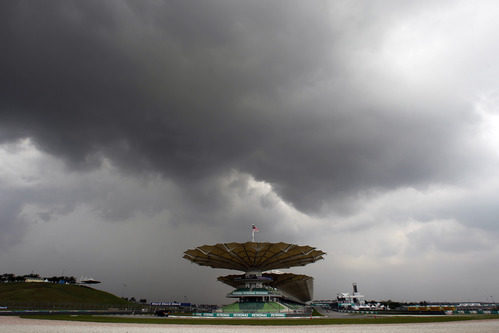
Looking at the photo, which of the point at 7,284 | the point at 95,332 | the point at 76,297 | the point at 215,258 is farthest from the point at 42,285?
the point at 95,332

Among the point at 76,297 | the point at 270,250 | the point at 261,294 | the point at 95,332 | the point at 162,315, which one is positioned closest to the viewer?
the point at 95,332

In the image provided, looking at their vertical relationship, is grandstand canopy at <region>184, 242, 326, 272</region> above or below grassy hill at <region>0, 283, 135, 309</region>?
above

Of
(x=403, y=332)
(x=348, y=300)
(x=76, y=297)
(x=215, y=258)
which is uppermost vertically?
(x=215, y=258)

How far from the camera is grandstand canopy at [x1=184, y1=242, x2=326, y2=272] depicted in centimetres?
6219

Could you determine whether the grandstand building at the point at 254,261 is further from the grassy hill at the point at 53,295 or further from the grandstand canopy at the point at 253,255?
the grassy hill at the point at 53,295

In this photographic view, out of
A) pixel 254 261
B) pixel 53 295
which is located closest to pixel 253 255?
pixel 254 261

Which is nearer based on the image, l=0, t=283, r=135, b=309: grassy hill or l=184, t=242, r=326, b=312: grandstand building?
l=184, t=242, r=326, b=312: grandstand building

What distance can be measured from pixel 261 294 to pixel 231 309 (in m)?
7.82

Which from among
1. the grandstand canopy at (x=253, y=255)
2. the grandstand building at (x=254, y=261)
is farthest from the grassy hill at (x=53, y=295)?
the grandstand building at (x=254, y=261)

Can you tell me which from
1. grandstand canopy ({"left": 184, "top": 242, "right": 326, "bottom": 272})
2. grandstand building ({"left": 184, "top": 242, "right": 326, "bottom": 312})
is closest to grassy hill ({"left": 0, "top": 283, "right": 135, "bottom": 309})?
grandstand canopy ({"left": 184, "top": 242, "right": 326, "bottom": 272})

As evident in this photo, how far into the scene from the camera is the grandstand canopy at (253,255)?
62188 mm

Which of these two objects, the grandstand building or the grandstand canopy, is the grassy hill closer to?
the grandstand canopy

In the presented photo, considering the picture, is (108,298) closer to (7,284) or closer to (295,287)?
(7,284)

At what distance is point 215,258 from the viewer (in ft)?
227
